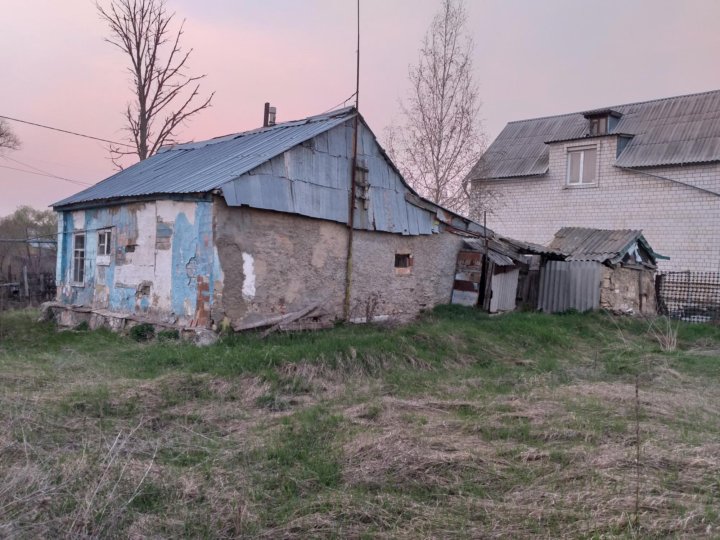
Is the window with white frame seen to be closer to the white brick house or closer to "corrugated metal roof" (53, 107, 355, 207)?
the white brick house

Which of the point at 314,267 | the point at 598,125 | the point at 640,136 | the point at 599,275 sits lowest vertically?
the point at 314,267

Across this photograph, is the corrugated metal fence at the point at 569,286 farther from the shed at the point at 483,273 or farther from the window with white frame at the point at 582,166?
the window with white frame at the point at 582,166

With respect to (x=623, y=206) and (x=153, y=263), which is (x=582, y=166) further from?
(x=153, y=263)

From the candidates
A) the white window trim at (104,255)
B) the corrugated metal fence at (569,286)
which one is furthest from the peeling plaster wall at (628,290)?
the white window trim at (104,255)

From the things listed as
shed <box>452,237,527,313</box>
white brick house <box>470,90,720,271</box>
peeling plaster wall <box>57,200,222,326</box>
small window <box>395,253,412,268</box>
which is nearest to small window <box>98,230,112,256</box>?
peeling plaster wall <box>57,200,222,326</box>

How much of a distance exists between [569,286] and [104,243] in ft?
A: 38.7

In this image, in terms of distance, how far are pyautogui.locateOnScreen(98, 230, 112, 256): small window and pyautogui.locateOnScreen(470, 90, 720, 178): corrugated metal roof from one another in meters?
15.7

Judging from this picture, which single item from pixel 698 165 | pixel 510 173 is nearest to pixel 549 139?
pixel 510 173

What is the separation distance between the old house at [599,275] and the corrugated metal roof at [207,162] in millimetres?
7780

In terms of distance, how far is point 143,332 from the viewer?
11.5 m

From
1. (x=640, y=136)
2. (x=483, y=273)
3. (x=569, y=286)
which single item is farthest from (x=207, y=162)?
(x=640, y=136)

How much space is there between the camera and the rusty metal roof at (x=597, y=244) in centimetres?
1689

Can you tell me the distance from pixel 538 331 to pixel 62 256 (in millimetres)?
11312

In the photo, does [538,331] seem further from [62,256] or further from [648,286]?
[62,256]
